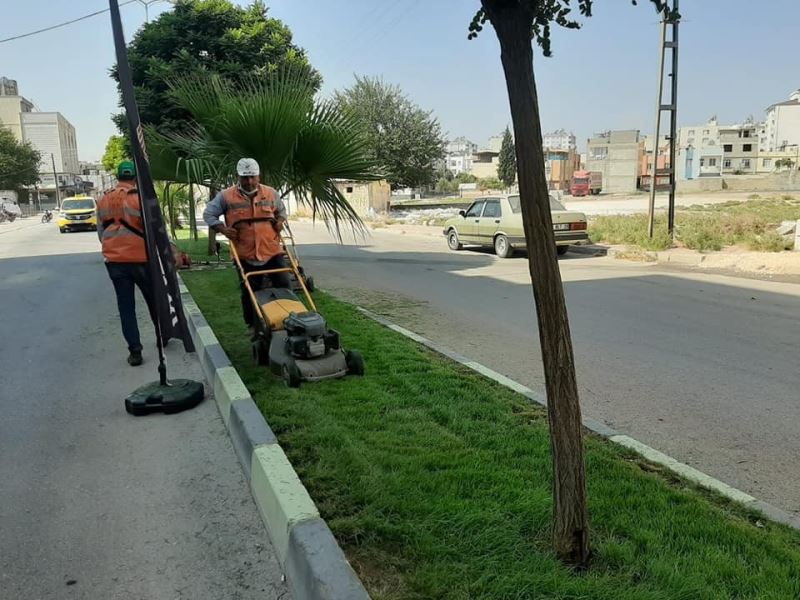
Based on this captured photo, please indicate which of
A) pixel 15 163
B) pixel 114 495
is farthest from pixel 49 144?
pixel 114 495

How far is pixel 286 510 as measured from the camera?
302 centimetres

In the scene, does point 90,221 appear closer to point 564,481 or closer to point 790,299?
point 790,299

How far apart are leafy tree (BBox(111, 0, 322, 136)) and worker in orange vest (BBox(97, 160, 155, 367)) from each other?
8.35 metres

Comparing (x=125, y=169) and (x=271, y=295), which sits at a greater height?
(x=125, y=169)

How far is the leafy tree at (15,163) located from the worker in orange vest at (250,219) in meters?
78.8

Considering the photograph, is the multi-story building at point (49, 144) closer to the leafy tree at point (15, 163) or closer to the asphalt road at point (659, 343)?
the leafy tree at point (15, 163)

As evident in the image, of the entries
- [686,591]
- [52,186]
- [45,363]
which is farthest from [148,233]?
[52,186]

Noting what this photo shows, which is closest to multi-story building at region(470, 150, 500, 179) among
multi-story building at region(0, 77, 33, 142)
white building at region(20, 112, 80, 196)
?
white building at region(20, 112, 80, 196)

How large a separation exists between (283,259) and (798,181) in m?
62.3

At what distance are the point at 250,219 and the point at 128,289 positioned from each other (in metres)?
1.50

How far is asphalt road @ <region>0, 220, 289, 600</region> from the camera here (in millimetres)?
2889

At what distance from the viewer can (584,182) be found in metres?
62.6

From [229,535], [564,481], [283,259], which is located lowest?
[229,535]

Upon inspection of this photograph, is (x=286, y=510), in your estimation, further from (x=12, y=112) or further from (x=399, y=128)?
(x=12, y=112)
